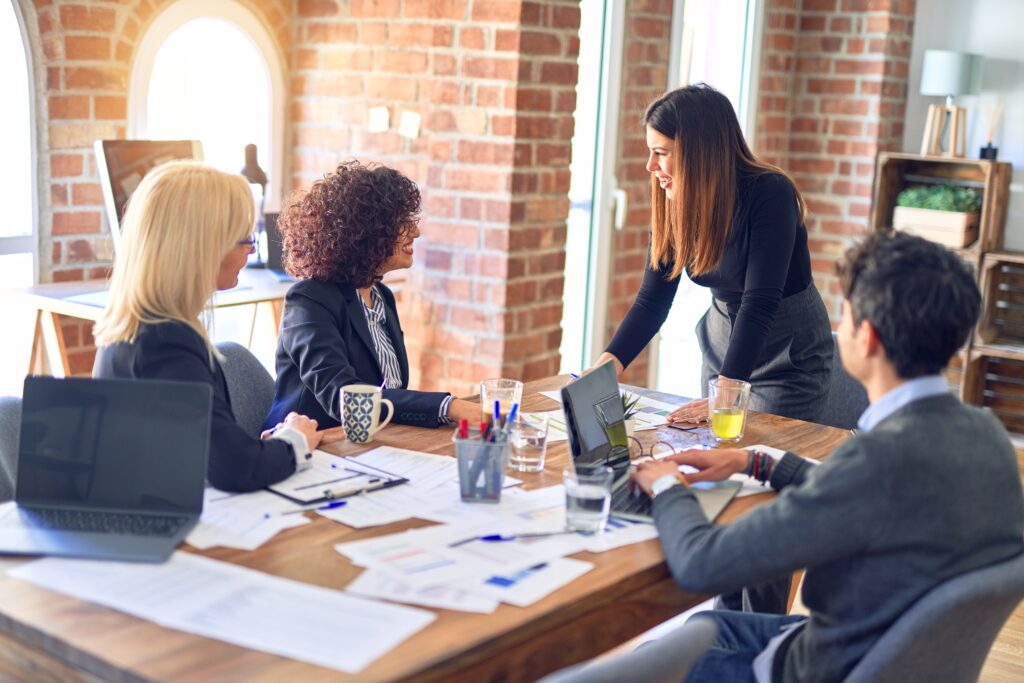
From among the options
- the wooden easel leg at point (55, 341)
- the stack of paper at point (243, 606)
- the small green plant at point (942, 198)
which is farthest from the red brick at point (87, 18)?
the small green plant at point (942, 198)

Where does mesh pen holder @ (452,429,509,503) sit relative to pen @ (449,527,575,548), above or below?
above

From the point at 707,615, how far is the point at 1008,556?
0.59 meters

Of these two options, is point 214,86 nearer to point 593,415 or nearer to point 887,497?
point 593,415

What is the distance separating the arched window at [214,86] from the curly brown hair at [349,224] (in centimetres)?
135

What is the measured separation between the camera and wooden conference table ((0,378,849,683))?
1249 mm

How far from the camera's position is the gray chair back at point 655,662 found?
1.18m

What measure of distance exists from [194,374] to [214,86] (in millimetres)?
2320

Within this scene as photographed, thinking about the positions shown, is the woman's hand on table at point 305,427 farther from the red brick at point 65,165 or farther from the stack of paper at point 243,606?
the red brick at point 65,165

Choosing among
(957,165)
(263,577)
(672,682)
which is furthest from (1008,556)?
(957,165)

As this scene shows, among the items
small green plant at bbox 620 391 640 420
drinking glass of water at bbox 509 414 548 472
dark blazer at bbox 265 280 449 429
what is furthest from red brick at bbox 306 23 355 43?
drinking glass of water at bbox 509 414 548 472

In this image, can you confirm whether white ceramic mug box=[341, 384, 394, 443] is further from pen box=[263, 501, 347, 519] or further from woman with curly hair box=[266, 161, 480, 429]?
pen box=[263, 501, 347, 519]

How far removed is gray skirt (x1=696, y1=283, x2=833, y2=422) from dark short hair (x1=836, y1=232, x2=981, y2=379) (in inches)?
45.6

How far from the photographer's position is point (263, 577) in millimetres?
1481

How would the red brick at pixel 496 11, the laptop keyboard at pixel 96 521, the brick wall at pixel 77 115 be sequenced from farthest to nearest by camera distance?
the red brick at pixel 496 11
the brick wall at pixel 77 115
the laptop keyboard at pixel 96 521
